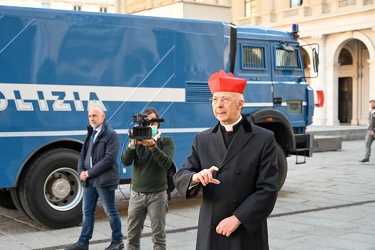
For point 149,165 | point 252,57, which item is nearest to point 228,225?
point 149,165

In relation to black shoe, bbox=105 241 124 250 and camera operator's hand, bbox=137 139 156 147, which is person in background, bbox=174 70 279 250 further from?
black shoe, bbox=105 241 124 250

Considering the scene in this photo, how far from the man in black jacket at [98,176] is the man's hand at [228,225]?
340cm

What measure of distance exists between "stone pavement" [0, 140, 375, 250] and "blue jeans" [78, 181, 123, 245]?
0.55 m

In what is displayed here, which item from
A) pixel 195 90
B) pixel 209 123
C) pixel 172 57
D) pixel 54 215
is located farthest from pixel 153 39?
pixel 54 215

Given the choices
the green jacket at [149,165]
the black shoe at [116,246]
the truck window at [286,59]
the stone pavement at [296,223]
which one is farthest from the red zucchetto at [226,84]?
the truck window at [286,59]

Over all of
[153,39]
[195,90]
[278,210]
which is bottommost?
[278,210]

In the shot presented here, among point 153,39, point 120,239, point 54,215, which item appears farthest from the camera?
point 153,39

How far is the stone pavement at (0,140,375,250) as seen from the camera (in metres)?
7.31

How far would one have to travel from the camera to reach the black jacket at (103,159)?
6.71 metres

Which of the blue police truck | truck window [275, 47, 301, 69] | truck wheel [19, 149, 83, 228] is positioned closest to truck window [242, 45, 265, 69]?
the blue police truck

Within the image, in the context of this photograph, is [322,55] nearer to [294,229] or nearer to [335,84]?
[335,84]

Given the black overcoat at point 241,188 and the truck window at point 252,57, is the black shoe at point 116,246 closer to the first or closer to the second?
the black overcoat at point 241,188

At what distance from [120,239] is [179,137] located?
307 centimetres

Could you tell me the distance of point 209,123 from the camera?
9.93 meters
